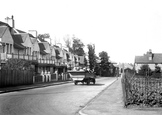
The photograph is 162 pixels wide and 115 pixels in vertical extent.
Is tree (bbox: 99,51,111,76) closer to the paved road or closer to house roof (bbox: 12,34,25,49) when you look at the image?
house roof (bbox: 12,34,25,49)

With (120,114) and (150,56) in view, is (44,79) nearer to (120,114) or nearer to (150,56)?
(120,114)

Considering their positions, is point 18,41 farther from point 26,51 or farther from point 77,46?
point 77,46

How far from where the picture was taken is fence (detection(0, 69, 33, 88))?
85.5ft

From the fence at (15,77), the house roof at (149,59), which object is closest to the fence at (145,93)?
the fence at (15,77)

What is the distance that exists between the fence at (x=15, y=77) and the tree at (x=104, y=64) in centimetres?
8673

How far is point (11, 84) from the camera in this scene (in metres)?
27.9

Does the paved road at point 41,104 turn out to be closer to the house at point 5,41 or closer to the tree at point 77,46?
the house at point 5,41

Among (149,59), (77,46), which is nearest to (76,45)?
(77,46)

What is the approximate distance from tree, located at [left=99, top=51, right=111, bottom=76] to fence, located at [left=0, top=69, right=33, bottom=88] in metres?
86.7

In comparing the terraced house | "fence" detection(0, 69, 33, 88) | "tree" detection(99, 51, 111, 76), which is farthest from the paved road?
"tree" detection(99, 51, 111, 76)

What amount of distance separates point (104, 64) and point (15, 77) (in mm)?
91462

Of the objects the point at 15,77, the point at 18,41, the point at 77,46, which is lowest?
the point at 15,77

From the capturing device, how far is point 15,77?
95.3 ft

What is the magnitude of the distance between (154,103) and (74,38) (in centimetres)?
11194
